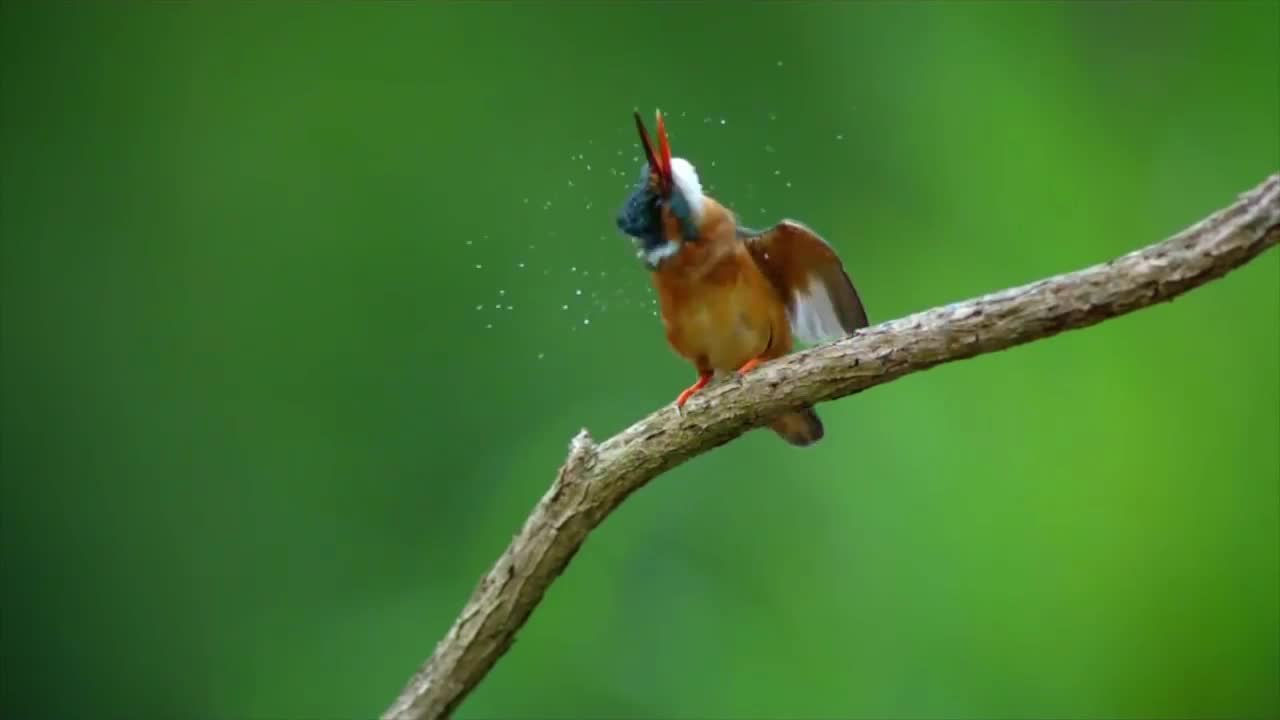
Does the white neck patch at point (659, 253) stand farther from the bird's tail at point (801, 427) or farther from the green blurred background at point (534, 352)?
the green blurred background at point (534, 352)

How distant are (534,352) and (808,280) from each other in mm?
915

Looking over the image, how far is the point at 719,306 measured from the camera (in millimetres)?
1936

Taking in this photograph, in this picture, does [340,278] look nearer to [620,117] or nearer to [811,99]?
[620,117]

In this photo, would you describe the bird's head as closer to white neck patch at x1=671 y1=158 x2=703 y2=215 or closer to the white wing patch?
white neck patch at x1=671 y1=158 x2=703 y2=215

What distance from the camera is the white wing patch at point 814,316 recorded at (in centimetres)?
206

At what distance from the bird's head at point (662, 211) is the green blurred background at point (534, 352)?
669 mm

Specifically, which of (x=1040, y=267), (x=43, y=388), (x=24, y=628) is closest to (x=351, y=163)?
(x=43, y=388)

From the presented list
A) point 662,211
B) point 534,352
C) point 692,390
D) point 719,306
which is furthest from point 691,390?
point 534,352

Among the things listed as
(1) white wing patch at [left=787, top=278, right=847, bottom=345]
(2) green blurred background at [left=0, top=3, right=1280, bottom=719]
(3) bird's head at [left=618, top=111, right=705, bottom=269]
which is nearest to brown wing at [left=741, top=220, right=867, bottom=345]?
(1) white wing patch at [left=787, top=278, right=847, bottom=345]

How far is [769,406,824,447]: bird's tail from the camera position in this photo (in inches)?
82.5

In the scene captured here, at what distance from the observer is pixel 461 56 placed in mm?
2865

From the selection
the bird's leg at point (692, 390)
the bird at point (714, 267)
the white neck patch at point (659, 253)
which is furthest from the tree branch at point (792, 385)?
the white neck patch at point (659, 253)

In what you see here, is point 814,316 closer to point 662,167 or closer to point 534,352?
point 662,167

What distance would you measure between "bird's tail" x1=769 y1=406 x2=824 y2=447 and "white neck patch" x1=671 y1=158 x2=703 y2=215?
381mm
